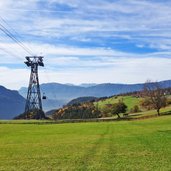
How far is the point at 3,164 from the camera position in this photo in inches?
1027

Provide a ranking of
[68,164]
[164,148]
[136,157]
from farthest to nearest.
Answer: [164,148]
[136,157]
[68,164]

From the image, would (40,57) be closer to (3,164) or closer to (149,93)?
(149,93)

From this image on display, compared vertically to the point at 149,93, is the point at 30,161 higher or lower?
lower

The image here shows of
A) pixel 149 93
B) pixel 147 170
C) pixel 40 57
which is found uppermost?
pixel 40 57

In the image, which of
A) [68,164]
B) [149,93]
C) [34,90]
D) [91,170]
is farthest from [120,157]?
[34,90]

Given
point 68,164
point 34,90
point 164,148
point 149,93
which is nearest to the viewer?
point 68,164

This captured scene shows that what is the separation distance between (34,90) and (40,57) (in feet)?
45.5

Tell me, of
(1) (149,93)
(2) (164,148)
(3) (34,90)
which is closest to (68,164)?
(2) (164,148)

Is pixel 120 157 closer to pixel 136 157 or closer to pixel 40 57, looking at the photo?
pixel 136 157

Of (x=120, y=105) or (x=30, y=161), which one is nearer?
(x=30, y=161)

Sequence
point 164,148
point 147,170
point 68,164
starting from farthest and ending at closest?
point 164,148 < point 68,164 < point 147,170

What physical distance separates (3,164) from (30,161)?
1675 mm

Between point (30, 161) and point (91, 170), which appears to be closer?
point (91, 170)

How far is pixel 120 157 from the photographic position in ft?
89.6
